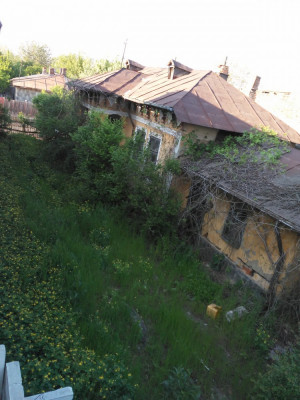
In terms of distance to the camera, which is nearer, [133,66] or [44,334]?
[44,334]

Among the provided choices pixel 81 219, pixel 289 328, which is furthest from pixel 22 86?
pixel 289 328

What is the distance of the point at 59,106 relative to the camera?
1372 cm

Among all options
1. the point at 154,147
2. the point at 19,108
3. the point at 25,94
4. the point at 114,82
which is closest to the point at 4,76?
the point at 25,94

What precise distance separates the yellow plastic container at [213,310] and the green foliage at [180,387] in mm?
1855

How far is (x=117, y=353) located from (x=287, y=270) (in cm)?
397

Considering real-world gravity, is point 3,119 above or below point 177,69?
below

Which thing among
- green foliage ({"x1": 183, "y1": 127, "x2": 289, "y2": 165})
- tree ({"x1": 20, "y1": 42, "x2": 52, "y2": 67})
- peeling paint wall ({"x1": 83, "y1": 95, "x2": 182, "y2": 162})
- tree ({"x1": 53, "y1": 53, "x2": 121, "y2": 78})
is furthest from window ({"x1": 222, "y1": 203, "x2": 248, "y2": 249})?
tree ({"x1": 20, "y1": 42, "x2": 52, "y2": 67})

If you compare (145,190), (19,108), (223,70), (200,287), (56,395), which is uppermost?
(223,70)

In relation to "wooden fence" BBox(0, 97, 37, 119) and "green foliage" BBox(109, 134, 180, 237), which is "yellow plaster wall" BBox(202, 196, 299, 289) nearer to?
"green foliage" BBox(109, 134, 180, 237)

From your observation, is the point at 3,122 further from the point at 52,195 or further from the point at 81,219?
the point at 81,219

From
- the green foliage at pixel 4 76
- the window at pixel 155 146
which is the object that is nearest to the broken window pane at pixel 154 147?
the window at pixel 155 146

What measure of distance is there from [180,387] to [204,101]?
861cm

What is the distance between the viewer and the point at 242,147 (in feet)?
30.4

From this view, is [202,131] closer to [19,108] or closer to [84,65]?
[19,108]
